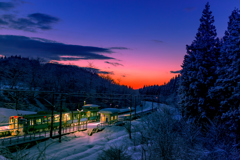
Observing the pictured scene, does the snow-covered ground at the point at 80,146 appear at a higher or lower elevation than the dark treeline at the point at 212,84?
lower

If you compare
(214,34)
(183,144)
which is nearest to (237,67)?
(214,34)

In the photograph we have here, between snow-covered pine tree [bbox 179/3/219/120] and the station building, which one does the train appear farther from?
snow-covered pine tree [bbox 179/3/219/120]

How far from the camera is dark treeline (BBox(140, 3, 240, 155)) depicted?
17309 millimetres

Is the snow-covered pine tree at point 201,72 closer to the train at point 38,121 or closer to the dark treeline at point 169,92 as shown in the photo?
the train at point 38,121

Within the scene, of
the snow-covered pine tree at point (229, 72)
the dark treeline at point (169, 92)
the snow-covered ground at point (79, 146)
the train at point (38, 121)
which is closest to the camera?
the snow-covered pine tree at point (229, 72)

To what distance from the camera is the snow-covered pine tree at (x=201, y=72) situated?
2175cm

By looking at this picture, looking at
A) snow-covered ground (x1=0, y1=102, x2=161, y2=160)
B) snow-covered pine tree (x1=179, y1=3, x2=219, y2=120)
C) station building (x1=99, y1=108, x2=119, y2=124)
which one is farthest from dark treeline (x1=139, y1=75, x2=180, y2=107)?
snow-covered ground (x1=0, y1=102, x2=161, y2=160)

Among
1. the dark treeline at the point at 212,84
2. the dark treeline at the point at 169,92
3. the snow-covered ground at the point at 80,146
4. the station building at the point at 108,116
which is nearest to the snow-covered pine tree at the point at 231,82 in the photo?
the dark treeline at the point at 212,84

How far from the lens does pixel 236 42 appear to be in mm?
18125

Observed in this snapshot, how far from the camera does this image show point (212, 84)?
22.0 m

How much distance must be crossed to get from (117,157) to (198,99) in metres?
13.9

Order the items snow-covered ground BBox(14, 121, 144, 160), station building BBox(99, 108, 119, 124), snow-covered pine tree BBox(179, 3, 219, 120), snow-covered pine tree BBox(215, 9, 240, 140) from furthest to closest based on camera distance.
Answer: station building BBox(99, 108, 119, 124) → snow-covered pine tree BBox(179, 3, 219, 120) → snow-covered ground BBox(14, 121, 144, 160) → snow-covered pine tree BBox(215, 9, 240, 140)

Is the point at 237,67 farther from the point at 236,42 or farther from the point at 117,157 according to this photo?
the point at 117,157

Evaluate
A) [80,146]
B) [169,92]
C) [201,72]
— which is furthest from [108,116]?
[169,92]
